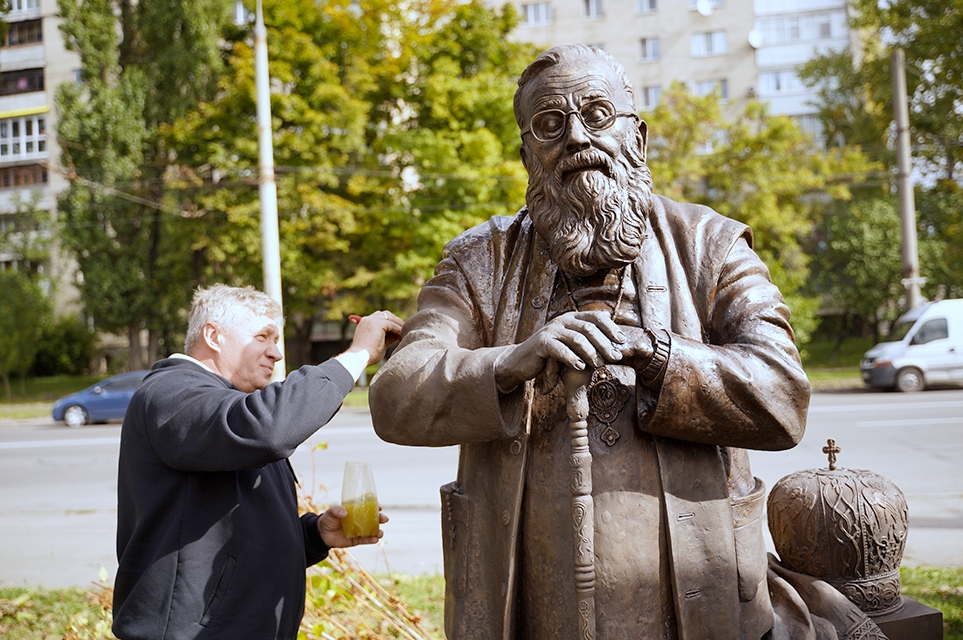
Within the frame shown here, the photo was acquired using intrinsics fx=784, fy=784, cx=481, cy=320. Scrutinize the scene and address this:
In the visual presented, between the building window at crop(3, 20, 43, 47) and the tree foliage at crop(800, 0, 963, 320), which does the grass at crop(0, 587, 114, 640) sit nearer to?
the tree foliage at crop(800, 0, 963, 320)

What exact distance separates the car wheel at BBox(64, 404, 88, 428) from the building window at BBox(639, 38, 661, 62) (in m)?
26.6

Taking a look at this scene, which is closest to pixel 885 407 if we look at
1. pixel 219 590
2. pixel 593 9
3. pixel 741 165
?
pixel 741 165

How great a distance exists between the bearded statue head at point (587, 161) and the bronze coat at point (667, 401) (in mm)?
128

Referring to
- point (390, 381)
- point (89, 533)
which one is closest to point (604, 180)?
point (390, 381)

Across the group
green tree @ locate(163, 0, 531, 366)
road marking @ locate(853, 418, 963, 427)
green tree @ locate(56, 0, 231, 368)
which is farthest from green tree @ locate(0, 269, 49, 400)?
road marking @ locate(853, 418, 963, 427)

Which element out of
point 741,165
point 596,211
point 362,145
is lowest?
point 596,211

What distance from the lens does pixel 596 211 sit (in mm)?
2084

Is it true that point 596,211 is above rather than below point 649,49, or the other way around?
below

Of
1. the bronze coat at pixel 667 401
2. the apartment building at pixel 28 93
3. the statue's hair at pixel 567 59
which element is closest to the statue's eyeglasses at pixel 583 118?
the statue's hair at pixel 567 59

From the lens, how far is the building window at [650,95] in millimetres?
34000

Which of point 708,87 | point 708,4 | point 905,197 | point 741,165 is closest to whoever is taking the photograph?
point 905,197

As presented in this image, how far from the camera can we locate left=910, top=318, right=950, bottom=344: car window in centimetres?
1537

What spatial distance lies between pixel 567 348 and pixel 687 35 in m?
34.9

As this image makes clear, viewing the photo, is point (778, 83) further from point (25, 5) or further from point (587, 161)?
point (25, 5)
